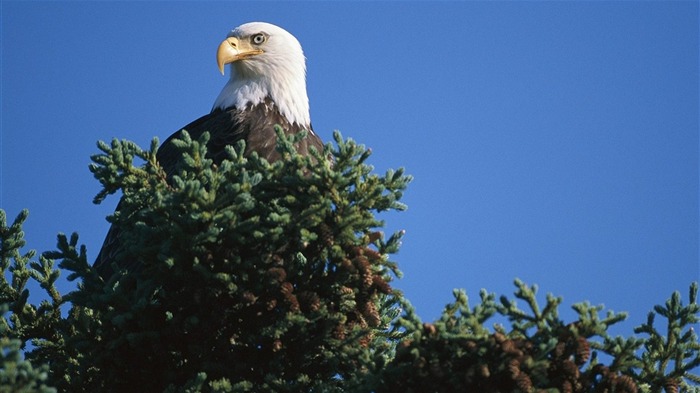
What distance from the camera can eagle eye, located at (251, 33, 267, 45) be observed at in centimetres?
805

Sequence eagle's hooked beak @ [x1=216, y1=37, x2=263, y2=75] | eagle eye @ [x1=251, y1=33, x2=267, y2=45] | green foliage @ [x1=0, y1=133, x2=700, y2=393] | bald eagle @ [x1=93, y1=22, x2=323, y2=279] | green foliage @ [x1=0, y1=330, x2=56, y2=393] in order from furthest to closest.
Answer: eagle eye @ [x1=251, y1=33, x2=267, y2=45] < eagle's hooked beak @ [x1=216, y1=37, x2=263, y2=75] < bald eagle @ [x1=93, y1=22, x2=323, y2=279] < green foliage @ [x1=0, y1=133, x2=700, y2=393] < green foliage @ [x1=0, y1=330, x2=56, y2=393]

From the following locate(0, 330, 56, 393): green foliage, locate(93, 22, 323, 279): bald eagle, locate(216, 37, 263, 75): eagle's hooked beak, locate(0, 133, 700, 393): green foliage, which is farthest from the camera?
locate(216, 37, 263, 75): eagle's hooked beak

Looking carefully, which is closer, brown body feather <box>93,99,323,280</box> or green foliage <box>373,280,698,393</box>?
green foliage <box>373,280,698,393</box>

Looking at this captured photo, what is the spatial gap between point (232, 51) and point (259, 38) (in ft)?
1.07

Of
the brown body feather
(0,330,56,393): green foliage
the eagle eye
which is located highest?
the eagle eye

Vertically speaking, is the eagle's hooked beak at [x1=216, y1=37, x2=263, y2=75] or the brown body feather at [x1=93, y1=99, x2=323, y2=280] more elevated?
the eagle's hooked beak at [x1=216, y1=37, x2=263, y2=75]

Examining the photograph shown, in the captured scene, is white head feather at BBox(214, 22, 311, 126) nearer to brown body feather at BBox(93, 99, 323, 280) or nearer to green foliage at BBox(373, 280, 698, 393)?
brown body feather at BBox(93, 99, 323, 280)

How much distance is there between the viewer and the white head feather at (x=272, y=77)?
7.74 meters

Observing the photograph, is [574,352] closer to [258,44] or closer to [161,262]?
[161,262]

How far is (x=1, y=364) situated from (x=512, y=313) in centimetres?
178

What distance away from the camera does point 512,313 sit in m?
3.59

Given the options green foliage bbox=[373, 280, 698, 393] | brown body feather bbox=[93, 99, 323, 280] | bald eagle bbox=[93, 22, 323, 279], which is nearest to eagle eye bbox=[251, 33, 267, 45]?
bald eagle bbox=[93, 22, 323, 279]

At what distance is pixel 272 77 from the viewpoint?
7938mm

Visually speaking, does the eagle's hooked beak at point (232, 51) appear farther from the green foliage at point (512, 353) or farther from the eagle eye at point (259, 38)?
the green foliage at point (512, 353)
